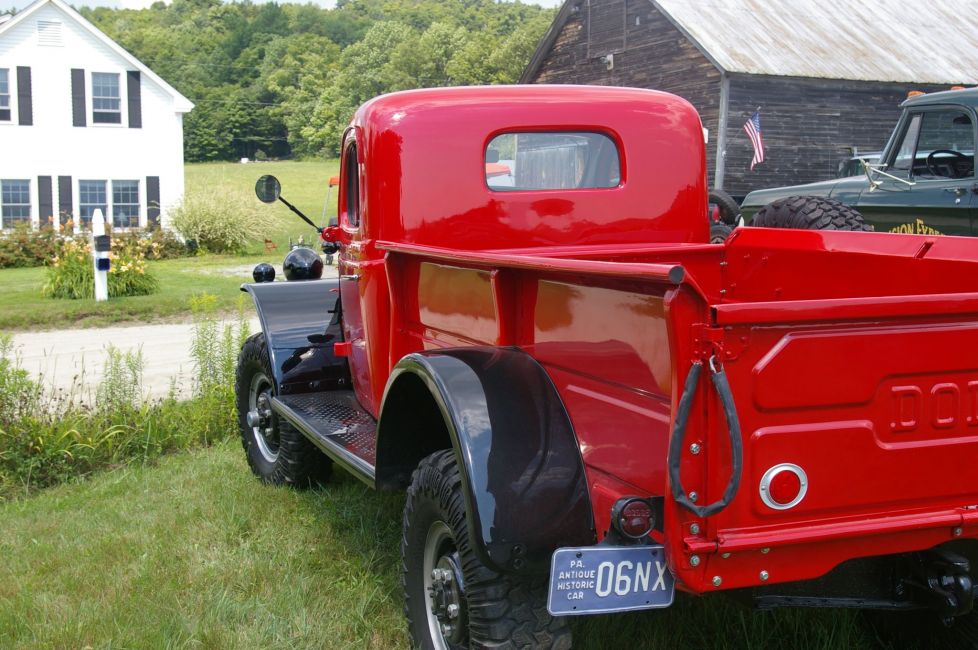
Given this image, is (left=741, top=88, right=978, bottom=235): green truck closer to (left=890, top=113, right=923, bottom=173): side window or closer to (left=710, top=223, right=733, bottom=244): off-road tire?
(left=890, top=113, right=923, bottom=173): side window

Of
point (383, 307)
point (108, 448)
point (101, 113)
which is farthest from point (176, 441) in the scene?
point (101, 113)

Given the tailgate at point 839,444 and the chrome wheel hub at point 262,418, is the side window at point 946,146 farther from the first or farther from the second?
the tailgate at point 839,444

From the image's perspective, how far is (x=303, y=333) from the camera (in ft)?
17.9

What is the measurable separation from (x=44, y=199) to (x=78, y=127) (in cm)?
224

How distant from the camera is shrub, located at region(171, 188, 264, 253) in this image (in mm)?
26391

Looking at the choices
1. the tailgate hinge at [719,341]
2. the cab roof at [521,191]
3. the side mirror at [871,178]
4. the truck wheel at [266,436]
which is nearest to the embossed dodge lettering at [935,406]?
the tailgate hinge at [719,341]

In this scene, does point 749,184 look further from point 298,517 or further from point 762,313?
point 762,313

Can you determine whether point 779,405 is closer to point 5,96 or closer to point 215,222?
point 215,222

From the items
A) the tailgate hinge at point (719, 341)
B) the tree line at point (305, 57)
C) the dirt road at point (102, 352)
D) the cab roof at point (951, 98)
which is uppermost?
the tree line at point (305, 57)

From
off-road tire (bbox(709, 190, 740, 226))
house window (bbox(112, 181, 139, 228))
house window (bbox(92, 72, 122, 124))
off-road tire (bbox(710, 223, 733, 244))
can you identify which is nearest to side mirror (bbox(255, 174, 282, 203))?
off-road tire (bbox(710, 223, 733, 244))

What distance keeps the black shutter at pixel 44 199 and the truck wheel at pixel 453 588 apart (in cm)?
2811

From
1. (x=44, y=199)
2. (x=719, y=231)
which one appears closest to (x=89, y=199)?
(x=44, y=199)

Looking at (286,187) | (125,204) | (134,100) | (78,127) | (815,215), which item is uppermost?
(134,100)

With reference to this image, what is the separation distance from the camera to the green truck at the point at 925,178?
7.27 metres
